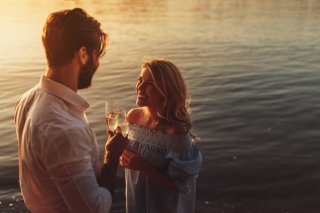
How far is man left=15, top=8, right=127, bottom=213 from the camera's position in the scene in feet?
10.2

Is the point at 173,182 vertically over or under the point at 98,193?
under

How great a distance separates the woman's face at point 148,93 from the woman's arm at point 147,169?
0.66 meters

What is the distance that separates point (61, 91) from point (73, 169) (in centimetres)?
62

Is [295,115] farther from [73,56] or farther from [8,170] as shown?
[73,56]

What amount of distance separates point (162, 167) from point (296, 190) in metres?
5.19

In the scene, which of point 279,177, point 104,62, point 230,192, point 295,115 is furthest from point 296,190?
point 104,62

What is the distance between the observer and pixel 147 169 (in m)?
5.07

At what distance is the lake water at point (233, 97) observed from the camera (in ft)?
31.7

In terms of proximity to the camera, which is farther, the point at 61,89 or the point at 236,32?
the point at 236,32

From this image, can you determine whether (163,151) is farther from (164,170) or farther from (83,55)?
(83,55)

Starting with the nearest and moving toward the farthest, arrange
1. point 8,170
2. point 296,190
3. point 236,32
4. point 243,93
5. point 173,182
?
point 173,182, point 296,190, point 8,170, point 243,93, point 236,32

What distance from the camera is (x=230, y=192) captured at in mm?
9500

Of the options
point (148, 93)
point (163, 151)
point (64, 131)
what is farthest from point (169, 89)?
point (64, 131)

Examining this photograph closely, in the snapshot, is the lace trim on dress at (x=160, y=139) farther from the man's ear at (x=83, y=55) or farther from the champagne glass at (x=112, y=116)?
the man's ear at (x=83, y=55)
